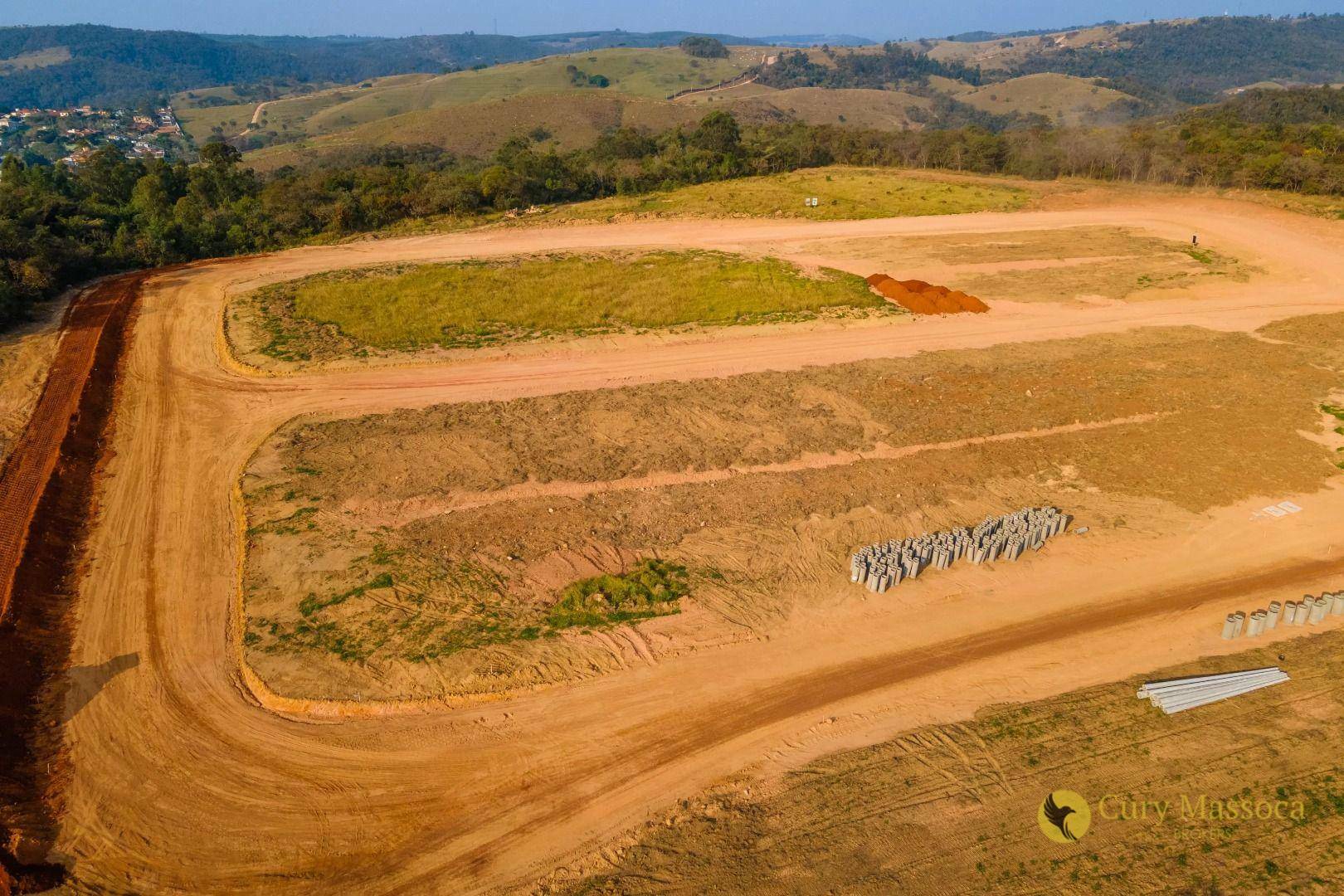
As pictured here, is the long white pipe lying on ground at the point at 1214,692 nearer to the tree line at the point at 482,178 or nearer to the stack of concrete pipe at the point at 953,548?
the stack of concrete pipe at the point at 953,548

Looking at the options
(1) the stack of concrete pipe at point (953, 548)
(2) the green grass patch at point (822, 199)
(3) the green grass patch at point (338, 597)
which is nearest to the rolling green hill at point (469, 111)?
(2) the green grass patch at point (822, 199)

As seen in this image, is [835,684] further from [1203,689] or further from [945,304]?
[945,304]

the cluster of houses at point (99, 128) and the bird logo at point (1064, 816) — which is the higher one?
the cluster of houses at point (99, 128)

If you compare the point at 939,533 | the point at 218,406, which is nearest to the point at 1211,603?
the point at 939,533

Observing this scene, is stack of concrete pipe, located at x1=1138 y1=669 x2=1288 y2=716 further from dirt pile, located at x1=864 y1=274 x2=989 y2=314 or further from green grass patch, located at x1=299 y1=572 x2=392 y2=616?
dirt pile, located at x1=864 y1=274 x2=989 y2=314

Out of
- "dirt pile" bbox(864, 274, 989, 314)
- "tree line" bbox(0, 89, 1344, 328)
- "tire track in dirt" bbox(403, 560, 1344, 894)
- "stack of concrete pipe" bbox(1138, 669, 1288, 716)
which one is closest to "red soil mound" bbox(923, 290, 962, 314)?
"dirt pile" bbox(864, 274, 989, 314)
